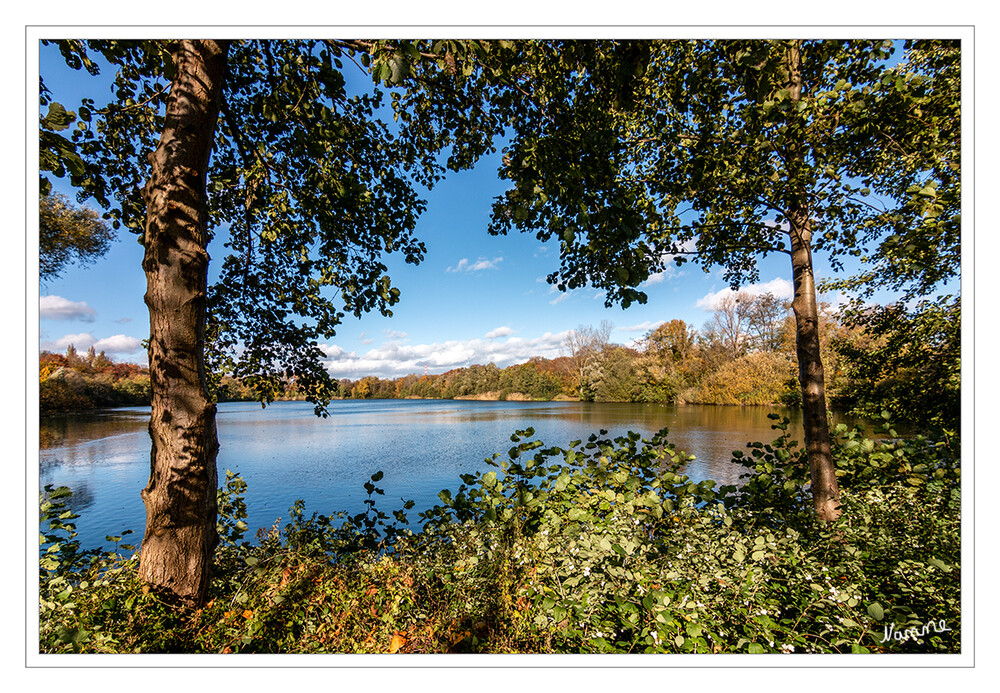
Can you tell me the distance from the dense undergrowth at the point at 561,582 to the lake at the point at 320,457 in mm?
972

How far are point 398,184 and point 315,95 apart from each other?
0.76 m

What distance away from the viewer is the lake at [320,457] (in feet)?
15.4

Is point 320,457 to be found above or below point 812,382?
below

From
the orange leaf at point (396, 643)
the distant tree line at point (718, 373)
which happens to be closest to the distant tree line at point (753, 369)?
the distant tree line at point (718, 373)

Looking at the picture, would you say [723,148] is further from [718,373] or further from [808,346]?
[718,373]

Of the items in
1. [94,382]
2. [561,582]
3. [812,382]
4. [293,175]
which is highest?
[293,175]

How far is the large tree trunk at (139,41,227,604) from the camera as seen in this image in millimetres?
1679

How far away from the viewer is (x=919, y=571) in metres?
1.65

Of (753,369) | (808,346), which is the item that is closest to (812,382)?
(808,346)

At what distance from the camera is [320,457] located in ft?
31.3

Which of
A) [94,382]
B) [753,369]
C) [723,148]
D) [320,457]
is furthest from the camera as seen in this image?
[753,369]

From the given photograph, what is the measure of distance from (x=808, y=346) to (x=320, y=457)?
10.8m

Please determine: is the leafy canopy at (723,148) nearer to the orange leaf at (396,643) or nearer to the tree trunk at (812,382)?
the tree trunk at (812,382)
